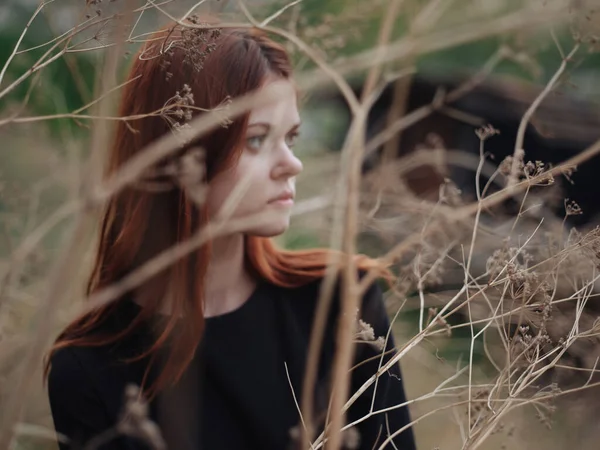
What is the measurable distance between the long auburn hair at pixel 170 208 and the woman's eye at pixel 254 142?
0.03 m

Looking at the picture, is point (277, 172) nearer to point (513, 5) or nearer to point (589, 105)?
point (513, 5)

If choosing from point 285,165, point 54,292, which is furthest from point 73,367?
point 54,292

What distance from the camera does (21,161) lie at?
292 centimetres

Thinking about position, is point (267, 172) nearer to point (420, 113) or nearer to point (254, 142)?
point (254, 142)

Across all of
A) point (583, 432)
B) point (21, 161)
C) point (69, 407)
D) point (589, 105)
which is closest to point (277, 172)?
point (69, 407)

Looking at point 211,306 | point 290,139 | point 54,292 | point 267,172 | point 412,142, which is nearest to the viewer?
point 54,292

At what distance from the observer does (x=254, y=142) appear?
1229 millimetres

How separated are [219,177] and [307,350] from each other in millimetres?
406

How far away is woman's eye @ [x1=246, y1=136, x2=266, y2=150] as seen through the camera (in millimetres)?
1224

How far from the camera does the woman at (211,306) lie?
1201mm

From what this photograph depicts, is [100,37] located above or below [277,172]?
above

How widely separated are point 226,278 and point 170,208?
0.21m

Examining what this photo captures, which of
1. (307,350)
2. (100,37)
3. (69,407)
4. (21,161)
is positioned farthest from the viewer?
(21,161)

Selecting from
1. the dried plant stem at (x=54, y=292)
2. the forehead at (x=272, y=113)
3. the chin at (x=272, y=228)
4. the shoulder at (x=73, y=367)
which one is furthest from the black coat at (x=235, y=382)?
the dried plant stem at (x=54, y=292)
